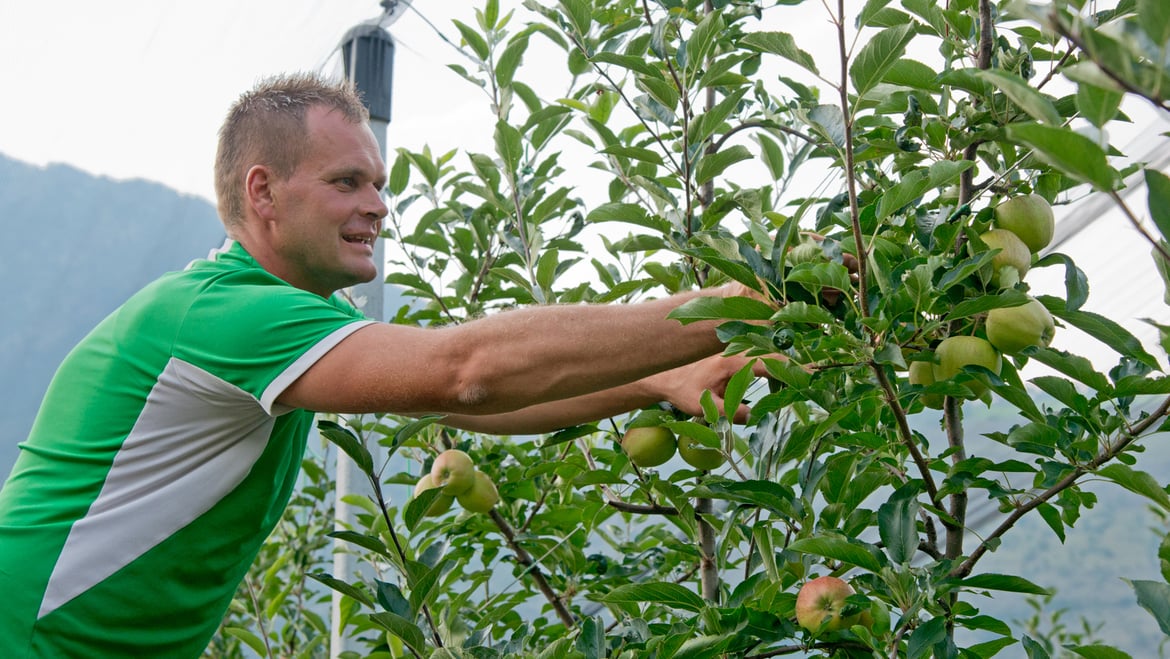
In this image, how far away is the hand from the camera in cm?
138

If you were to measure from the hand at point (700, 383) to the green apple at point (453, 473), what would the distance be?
32 cm

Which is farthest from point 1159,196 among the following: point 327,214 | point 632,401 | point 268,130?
point 268,130

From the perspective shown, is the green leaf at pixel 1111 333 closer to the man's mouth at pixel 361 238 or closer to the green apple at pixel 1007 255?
the green apple at pixel 1007 255

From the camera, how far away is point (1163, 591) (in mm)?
880

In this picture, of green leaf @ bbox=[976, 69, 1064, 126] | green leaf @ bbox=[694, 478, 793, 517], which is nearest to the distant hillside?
green leaf @ bbox=[694, 478, 793, 517]

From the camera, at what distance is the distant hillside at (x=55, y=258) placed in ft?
12.8

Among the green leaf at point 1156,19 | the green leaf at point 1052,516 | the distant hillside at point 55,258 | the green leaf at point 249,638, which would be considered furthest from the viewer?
the distant hillside at point 55,258

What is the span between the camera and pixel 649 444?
55.1 inches

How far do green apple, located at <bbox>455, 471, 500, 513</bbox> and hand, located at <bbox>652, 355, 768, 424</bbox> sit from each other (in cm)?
34

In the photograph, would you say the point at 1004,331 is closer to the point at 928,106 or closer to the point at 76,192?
the point at 928,106

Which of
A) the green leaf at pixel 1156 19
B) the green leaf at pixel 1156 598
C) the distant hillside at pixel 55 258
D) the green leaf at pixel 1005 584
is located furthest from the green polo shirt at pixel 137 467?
the distant hillside at pixel 55 258

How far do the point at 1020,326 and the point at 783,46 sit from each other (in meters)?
0.36

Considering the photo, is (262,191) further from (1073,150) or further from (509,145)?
(1073,150)

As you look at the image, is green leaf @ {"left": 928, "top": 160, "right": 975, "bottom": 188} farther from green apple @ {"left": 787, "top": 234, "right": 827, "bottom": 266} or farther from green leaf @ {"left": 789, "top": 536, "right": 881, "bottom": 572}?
green leaf @ {"left": 789, "top": 536, "right": 881, "bottom": 572}
